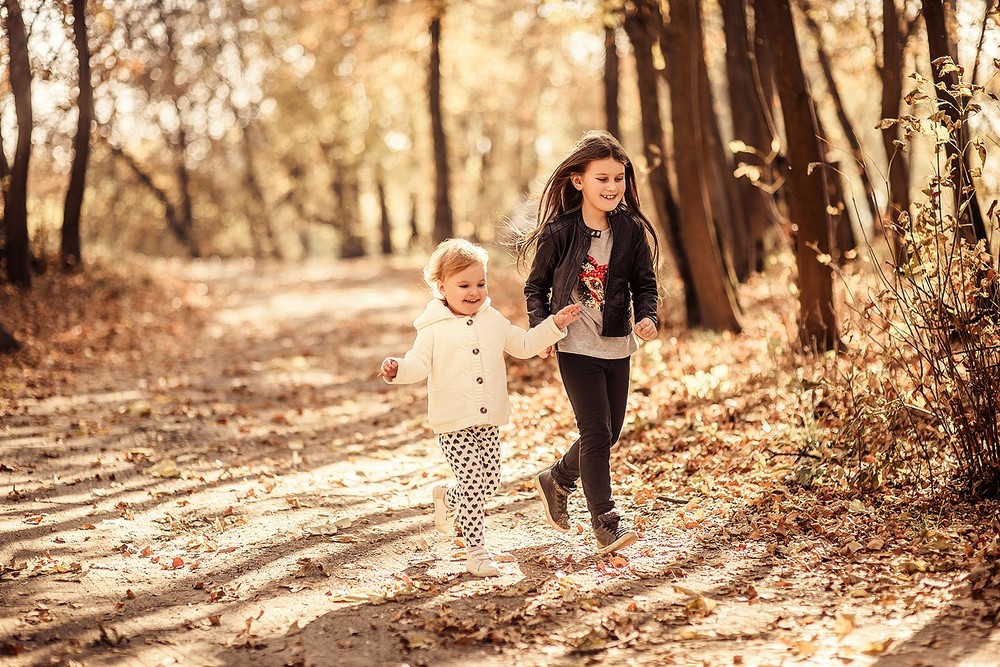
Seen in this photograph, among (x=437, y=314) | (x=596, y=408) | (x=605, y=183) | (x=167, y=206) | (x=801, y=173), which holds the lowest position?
(x=596, y=408)

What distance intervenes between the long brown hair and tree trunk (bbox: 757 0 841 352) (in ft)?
9.79

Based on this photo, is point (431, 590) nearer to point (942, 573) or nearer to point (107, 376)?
point (942, 573)

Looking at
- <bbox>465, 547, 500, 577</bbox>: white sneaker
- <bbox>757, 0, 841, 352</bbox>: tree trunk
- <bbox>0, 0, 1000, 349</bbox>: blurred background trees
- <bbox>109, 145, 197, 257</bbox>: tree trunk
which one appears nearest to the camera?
<bbox>465, 547, 500, 577</bbox>: white sneaker

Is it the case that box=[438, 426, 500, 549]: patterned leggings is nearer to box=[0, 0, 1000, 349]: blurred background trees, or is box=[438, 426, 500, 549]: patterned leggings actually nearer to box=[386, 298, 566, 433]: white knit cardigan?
box=[386, 298, 566, 433]: white knit cardigan

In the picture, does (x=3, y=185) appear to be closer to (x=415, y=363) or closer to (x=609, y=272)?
(x=415, y=363)

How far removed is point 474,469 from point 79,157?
1417 centimetres

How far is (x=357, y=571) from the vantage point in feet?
16.3

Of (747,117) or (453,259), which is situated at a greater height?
(747,117)

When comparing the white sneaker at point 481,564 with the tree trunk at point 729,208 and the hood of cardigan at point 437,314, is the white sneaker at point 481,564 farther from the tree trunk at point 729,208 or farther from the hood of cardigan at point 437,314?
the tree trunk at point 729,208

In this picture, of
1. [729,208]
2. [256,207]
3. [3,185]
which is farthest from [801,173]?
[256,207]

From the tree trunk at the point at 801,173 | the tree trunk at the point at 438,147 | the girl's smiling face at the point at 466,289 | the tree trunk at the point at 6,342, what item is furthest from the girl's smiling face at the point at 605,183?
the tree trunk at the point at 438,147

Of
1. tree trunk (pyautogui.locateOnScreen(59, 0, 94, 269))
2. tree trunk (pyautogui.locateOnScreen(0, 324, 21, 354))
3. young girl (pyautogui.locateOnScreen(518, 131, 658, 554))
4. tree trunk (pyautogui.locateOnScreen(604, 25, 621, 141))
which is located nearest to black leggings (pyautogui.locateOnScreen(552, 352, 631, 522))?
young girl (pyautogui.locateOnScreen(518, 131, 658, 554))

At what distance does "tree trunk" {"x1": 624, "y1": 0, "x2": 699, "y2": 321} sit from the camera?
11.3m

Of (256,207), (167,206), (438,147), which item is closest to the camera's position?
(438,147)
